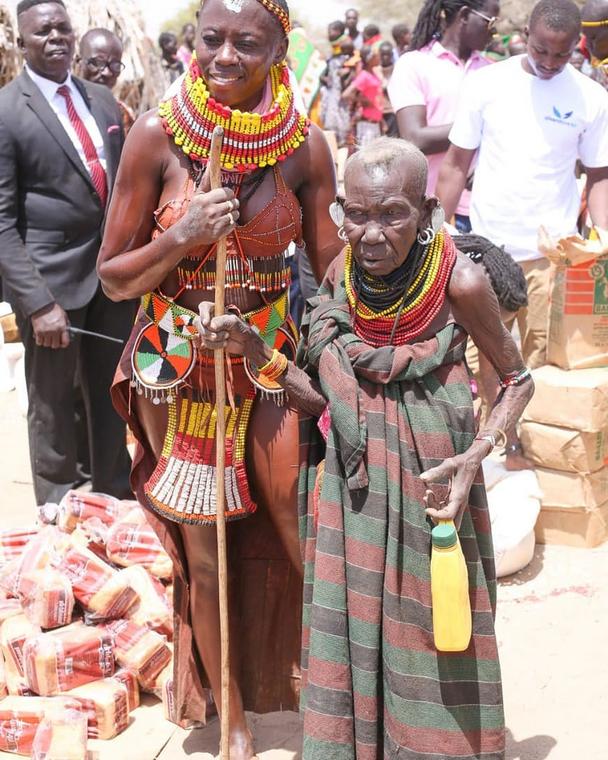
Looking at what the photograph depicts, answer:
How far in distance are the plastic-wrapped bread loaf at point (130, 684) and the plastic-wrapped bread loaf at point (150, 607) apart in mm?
249

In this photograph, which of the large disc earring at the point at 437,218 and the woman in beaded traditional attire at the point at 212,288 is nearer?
the large disc earring at the point at 437,218

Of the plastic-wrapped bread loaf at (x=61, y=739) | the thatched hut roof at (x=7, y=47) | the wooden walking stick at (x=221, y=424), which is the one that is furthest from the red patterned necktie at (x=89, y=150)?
the thatched hut roof at (x=7, y=47)

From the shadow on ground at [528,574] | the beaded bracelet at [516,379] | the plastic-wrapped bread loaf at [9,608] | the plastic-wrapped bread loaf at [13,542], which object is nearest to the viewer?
the beaded bracelet at [516,379]

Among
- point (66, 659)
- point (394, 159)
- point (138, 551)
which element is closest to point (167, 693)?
point (66, 659)

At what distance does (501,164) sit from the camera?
527cm

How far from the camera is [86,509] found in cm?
465

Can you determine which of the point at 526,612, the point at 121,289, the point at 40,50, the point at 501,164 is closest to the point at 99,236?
the point at 40,50

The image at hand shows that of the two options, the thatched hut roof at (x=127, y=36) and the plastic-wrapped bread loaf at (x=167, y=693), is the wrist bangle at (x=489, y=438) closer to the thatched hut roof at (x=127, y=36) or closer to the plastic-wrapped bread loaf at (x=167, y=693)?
the plastic-wrapped bread loaf at (x=167, y=693)

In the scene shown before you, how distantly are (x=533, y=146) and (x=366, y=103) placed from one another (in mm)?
11714

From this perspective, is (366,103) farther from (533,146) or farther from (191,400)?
(191,400)

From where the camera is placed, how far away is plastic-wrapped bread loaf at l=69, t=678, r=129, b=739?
3.60 m

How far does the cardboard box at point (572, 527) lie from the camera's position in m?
4.88

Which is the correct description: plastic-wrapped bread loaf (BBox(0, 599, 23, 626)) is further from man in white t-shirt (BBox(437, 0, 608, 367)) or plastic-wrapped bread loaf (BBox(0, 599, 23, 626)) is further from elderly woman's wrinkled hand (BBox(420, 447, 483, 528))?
man in white t-shirt (BBox(437, 0, 608, 367))

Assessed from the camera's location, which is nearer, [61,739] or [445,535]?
[445,535]
